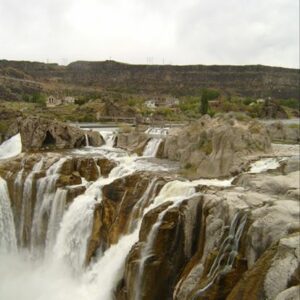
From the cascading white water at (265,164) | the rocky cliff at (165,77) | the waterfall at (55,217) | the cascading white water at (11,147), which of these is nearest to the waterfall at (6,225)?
the waterfall at (55,217)

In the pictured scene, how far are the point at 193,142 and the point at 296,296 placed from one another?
1899cm

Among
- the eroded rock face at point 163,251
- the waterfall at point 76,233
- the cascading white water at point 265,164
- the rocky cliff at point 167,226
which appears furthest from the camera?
the cascading white water at point 265,164

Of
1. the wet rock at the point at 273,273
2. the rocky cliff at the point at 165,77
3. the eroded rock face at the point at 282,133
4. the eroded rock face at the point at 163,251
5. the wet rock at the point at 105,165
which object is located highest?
the rocky cliff at the point at 165,77

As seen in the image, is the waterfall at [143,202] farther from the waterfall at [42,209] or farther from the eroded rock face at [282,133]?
the eroded rock face at [282,133]

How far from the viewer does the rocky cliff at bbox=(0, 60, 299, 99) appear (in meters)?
148

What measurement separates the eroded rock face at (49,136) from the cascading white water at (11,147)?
7.23ft

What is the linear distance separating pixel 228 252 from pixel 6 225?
583 inches

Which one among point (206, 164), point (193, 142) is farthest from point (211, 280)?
point (193, 142)

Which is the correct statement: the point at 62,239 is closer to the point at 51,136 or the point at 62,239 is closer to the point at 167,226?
the point at 167,226

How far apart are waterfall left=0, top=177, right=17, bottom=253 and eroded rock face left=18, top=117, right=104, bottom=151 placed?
1153 cm

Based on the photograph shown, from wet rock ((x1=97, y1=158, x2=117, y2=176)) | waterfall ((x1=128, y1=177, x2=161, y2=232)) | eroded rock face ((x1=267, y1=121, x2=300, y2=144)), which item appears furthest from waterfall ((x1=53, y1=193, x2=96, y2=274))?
eroded rock face ((x1=267, y1=121, x2=300, y2=144))

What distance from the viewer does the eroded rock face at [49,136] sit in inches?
1385

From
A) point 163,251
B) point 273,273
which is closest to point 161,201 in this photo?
point 163,251

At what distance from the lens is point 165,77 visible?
16112 cm
